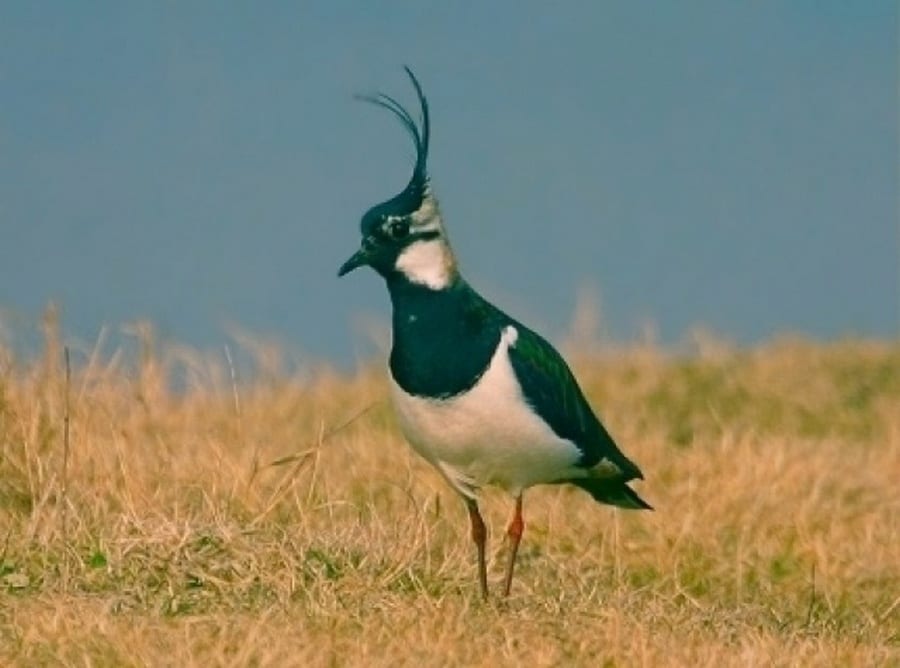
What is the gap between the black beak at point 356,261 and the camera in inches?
241

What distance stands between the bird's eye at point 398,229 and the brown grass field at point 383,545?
1019 mm

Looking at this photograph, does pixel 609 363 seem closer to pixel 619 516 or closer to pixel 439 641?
pixel 619 516

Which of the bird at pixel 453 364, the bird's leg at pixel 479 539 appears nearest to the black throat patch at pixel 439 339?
the bird at pixel 453 364

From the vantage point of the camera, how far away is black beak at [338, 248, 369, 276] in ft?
20.1

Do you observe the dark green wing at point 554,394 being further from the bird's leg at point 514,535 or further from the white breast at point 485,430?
the bird's leg at point 514,535

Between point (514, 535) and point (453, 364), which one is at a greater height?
point (453, 364)

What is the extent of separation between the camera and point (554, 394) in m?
6.24

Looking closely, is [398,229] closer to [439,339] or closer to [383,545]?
[439,339]

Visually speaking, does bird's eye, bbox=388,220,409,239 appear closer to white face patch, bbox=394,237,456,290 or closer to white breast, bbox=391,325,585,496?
white face patch, bbox=394,237,456,290

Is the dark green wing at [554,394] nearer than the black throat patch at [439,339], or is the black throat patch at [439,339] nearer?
the black throat patch at [439,339]

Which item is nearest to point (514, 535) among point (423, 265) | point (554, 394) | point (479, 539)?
point (479, 539)

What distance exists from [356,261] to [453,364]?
1.39ft

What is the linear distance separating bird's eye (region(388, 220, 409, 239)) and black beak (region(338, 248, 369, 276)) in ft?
0.33

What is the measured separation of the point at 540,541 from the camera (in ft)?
26.0
